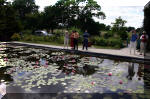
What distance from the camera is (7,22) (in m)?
26.4

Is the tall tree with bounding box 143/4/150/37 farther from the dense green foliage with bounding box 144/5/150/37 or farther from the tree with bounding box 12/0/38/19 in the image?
the tree with bounding box 12/0/38/19

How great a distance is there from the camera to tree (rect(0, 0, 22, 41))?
85.4ft

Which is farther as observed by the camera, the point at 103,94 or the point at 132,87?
the point at 132,87

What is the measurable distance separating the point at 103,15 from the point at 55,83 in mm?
49983

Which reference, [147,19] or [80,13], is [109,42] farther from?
[80,13]

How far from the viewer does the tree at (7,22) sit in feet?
85.4

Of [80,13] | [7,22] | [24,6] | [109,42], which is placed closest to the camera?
[109,42]

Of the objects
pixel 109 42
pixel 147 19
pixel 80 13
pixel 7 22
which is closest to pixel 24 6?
pixel 80 13

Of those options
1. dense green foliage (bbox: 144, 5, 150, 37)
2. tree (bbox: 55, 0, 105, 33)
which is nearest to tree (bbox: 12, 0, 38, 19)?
tree (bbox: 55, 0, 105, 33)

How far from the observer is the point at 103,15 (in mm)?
52750

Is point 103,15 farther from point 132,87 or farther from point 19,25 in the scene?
point 132,87

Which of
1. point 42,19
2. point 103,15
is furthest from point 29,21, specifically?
point 103,15

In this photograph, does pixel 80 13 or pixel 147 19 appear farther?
pixel 80 13

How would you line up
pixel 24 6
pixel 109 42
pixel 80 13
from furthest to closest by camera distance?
pixel 24 6 → pixel 80 13 → pixel 109 42
